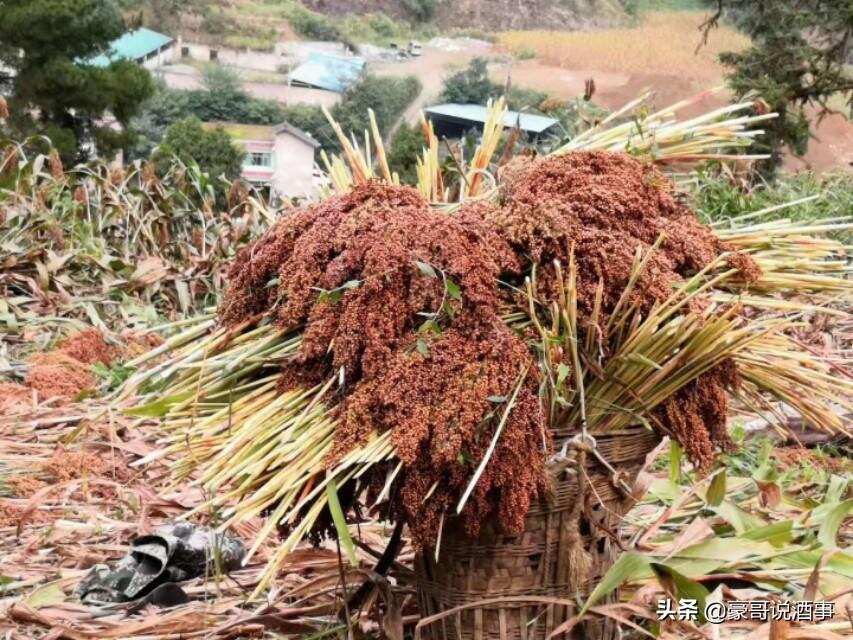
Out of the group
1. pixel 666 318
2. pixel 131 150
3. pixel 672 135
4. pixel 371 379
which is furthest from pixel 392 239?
pixel 131 150

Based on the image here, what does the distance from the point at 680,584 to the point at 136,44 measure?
699 inches

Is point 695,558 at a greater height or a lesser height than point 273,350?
lesser

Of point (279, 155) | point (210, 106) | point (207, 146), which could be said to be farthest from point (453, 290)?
point (210, 106)

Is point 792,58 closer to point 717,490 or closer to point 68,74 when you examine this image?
point 68,74

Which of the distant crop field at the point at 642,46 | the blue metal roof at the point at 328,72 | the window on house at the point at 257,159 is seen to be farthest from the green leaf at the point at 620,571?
the distant crop field at the point at 642,46

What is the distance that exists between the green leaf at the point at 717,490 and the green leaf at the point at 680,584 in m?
0.22

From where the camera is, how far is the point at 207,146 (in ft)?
41.7

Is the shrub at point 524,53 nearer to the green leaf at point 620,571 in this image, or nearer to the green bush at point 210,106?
the green bush at point 210,106

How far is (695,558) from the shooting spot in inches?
78.7

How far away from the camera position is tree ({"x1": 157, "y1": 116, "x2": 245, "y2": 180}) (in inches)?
480

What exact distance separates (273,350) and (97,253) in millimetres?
4231

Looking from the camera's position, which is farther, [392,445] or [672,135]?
[672,135]

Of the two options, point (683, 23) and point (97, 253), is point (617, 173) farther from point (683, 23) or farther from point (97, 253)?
point (683, 23)

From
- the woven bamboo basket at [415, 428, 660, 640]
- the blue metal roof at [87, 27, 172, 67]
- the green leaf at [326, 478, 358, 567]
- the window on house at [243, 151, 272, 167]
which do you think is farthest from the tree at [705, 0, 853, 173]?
the green leaf at [326, 478, 358, 567]
